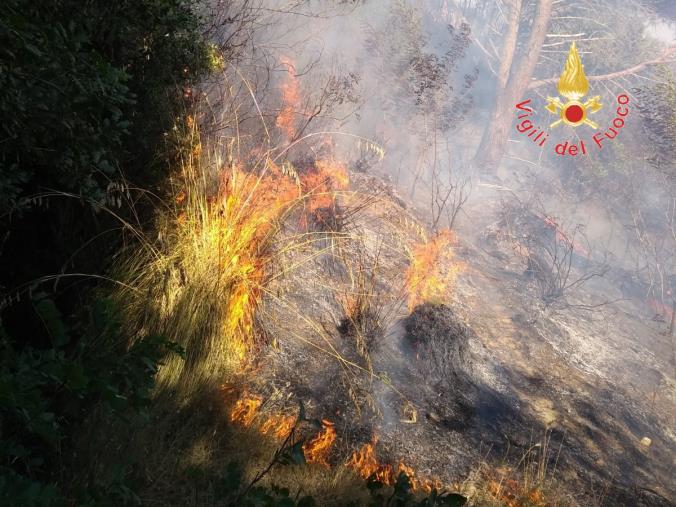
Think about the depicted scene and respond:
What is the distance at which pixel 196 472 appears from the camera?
1.82 meters

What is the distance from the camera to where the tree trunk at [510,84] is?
1597 cm

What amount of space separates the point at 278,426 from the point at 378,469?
2.15ft

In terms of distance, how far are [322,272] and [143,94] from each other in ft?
10.2

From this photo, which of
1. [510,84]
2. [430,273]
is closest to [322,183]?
[430,273]

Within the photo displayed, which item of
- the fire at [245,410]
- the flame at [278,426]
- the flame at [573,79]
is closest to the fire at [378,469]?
the flame at [278,426]

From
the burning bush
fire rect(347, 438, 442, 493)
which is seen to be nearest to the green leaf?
the burning bush

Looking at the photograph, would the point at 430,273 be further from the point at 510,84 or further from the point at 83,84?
the point at 510,84

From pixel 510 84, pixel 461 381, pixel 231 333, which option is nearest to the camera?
pixel 231 333

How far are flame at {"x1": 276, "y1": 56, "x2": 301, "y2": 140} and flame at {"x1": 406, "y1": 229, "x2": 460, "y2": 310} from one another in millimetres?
2854

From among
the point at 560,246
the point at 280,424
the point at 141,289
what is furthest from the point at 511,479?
the point at 560,246

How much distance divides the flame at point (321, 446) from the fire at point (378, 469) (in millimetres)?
154

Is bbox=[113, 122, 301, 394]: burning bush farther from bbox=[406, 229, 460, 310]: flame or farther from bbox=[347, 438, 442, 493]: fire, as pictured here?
bbox=[406, 229, 460, 310]: flame

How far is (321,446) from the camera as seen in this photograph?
119 inches

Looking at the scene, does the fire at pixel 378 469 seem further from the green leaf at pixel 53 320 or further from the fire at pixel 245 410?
the green leaf at pixel 53 320
